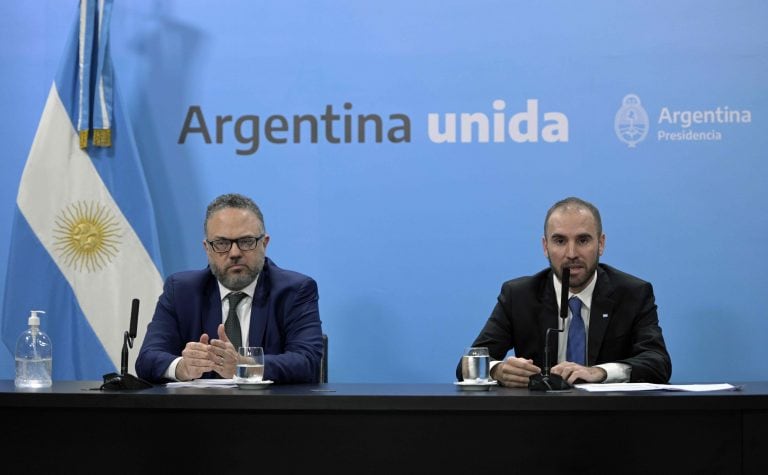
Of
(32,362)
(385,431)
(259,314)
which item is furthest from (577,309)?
(32,362)

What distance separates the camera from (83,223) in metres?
5.00

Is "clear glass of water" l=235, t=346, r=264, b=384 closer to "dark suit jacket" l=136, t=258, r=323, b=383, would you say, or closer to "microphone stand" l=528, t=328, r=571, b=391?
"dark suit jacket" l=136, t=258, r=323, b=383

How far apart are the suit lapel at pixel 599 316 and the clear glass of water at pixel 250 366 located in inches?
54.3

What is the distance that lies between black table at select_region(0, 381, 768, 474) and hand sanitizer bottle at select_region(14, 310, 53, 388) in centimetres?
33

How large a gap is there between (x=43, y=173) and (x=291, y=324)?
5.72 ft

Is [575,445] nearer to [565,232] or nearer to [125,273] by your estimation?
[565,232]

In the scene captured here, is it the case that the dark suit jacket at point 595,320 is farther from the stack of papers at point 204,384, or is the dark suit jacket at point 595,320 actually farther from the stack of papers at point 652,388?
the stack of papers at point 204,384

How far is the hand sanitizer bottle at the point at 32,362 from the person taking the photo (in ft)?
11.2

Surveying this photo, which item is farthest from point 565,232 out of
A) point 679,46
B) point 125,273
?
point 125,273

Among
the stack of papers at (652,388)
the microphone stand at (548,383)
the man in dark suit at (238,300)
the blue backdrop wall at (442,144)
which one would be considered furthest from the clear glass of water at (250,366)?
the blue backdrop wall at (442,144)

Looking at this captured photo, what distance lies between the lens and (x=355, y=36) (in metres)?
5.05

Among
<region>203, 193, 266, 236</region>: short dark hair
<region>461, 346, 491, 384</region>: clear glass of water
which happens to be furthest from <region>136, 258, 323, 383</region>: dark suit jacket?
<region>461, 346, 491, 384</region>: clear glass of water

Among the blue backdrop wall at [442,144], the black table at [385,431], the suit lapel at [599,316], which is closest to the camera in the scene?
the black table at [385,431]

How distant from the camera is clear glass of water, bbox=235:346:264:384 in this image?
3258 mm
